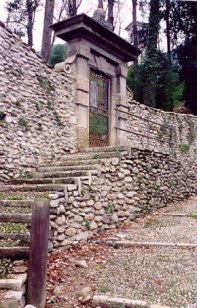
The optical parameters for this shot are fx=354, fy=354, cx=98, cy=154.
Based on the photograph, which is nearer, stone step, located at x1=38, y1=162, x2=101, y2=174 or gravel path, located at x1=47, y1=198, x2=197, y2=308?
gravel path, located at x1=47, y1=198, x2=197, y2=308

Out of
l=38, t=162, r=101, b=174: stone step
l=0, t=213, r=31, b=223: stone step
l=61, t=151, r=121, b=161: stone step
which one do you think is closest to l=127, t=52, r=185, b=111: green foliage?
l=61, t=151, r=121, b=161: stone step

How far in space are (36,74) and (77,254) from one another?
444 centimetres

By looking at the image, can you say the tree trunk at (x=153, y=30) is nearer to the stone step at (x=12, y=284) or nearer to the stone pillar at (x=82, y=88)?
the stone pillar at (x=82, y=88)

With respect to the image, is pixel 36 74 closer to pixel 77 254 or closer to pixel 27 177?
pixel 27 177

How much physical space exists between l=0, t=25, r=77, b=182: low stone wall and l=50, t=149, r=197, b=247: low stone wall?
177 cm

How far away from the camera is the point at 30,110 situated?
762 centimetres

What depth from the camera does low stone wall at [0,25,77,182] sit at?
277 inches

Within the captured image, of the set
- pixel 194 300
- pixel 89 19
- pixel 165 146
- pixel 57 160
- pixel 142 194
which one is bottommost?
pixel 194 300

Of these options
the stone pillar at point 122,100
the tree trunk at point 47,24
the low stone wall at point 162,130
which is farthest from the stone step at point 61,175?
the tree trunk at point 47,24

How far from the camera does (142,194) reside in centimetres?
755

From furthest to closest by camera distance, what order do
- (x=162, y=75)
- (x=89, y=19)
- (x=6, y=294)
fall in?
(x=162, y=75) < (x=89, y=19) < (x=6, y=294)

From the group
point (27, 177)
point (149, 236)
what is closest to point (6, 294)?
point (149, 236)

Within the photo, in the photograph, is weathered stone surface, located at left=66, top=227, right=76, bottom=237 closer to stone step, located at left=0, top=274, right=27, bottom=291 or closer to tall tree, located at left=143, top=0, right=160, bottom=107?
stone step, located at left=0, top=274, right=27, bottom=291

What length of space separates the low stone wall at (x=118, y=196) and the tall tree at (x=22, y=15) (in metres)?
10.4
